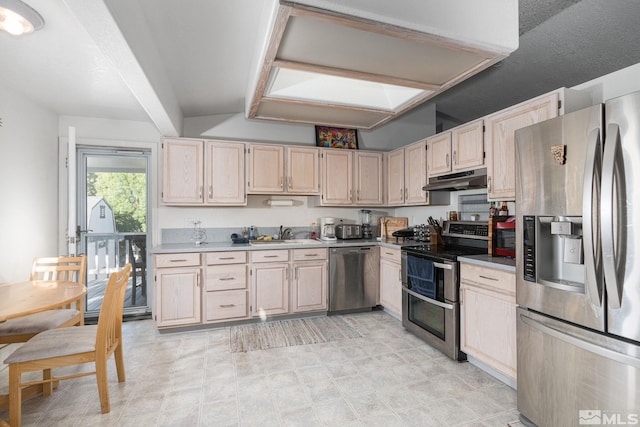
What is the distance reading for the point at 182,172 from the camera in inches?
139

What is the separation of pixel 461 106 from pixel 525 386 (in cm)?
344

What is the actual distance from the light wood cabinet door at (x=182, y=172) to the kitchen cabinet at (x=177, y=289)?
28.0 inches

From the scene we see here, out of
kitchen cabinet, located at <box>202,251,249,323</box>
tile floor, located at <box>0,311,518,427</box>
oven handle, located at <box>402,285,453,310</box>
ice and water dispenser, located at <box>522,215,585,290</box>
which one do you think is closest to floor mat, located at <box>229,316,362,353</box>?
tile floor, located at <box>0,311,518,427</box>

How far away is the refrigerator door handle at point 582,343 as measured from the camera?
4.44 feet

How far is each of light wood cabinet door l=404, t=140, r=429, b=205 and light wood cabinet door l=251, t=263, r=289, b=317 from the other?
1774mm

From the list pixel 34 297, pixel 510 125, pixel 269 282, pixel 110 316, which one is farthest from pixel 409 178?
pixel 34 297

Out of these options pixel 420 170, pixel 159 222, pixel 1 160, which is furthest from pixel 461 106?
pixel 1 160

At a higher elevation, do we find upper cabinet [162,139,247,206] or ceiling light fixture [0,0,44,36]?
ceiling light fixture [0,0,44,36]

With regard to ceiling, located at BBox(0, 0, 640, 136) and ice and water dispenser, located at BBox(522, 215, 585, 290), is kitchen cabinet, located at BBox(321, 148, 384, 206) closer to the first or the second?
ceiling, located at BBox(0, 0, 640, 136)

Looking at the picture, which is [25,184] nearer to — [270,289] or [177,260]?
[177,260]

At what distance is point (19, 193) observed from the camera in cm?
279

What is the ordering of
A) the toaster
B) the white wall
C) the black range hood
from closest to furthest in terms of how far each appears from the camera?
the white wall
the black range hood
the toaster

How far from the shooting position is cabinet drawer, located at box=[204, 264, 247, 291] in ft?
10.9

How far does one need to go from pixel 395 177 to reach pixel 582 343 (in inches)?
112
